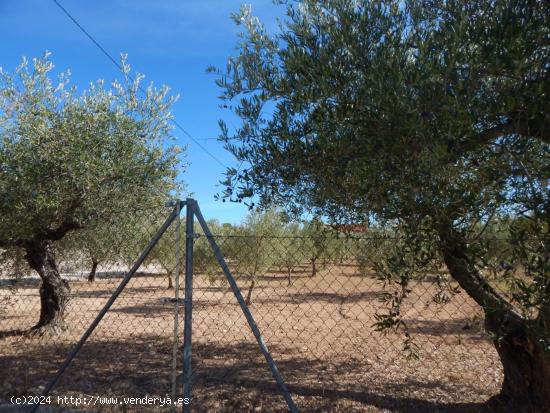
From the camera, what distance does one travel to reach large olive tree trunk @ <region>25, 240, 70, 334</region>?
8.65 m

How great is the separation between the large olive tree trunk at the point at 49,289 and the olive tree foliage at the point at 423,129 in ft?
20.4

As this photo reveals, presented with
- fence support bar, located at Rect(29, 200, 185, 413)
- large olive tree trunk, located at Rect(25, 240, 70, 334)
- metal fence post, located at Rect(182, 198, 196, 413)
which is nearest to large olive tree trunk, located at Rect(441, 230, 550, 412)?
metal fence post, located at Rect(182, 198, 196, 413)

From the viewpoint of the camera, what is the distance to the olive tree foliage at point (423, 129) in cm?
267

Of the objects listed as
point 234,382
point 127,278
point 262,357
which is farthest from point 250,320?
point 262,357

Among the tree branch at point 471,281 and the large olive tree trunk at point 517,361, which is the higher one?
the tree branch at point 471,281

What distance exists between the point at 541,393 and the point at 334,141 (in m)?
3.11

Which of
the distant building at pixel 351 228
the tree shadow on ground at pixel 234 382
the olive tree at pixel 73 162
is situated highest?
the olive tree at pixel 73 162

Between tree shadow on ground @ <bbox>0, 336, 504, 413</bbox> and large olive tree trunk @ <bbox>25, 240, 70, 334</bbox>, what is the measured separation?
1.03m

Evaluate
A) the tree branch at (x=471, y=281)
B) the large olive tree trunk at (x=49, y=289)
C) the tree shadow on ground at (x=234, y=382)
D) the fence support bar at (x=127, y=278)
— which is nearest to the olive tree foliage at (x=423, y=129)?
the tree branch at (x=471, y=281)

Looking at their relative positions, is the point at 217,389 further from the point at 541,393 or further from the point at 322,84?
the point at 322,84

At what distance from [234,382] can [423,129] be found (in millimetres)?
4107

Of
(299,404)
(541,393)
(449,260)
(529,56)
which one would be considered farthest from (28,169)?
(541,393)

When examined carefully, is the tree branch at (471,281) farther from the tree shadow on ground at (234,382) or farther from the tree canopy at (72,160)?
→ the tree canopy at (72,160)

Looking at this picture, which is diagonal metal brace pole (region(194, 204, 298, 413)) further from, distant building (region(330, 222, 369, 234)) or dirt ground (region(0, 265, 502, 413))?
distant building (region(330, 222, 369, 234))
